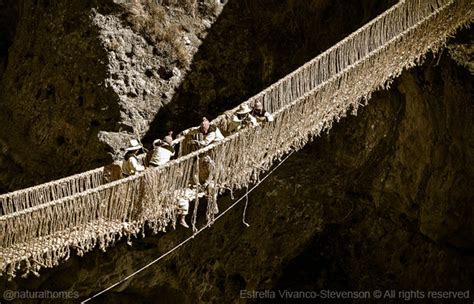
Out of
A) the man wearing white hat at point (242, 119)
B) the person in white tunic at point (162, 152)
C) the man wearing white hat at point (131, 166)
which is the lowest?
the man wearing white hat at point (131, 166)

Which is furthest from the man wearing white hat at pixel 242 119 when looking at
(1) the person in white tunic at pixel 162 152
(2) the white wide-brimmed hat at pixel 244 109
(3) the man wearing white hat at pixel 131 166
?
(3) the man wearing white hat at pixel 131 166

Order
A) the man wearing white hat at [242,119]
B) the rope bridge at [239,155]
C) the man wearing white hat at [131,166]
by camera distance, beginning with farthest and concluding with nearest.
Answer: the man wearing white hat at [242,119]
the man wearing white hat at [131,166]
the rope bridge at [239,155]

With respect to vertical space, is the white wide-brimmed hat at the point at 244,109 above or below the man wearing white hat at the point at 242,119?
above

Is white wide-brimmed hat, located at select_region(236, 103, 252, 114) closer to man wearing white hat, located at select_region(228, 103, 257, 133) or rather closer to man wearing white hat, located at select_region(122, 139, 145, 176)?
man wearing white hat, located at select_region(228, 103, 257, 133)

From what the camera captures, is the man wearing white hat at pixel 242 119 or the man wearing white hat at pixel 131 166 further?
the man wearing white hat at pixel 242 119

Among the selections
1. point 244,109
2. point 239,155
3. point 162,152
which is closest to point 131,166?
point 162,152

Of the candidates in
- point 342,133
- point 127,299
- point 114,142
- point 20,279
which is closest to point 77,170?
point 114,142

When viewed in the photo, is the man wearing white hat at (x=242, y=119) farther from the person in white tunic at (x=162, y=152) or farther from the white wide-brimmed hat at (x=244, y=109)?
the person in white tunic at (x=162, y=152)

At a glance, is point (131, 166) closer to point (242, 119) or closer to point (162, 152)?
point (162, 152)

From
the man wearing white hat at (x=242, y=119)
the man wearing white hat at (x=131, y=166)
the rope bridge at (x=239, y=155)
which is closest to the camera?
the rope bridge at (x=239, y=155)

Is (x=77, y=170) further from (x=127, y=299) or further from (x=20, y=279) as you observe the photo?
(x=127, y=299)
